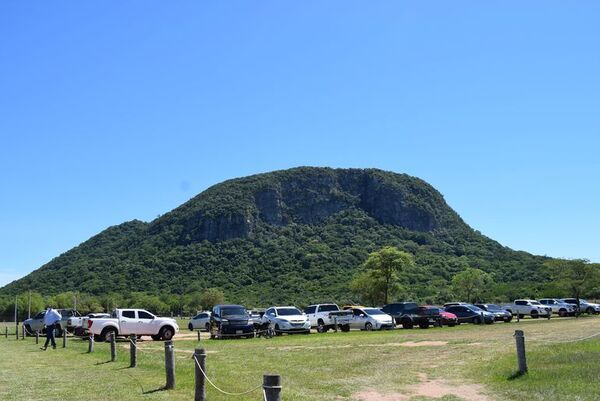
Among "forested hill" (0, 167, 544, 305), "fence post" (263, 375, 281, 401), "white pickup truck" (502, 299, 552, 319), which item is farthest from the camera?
"forested hill" (0, 167, 544, 305)

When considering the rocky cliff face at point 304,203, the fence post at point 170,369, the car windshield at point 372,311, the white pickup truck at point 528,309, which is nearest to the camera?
the fence post at point 170,369

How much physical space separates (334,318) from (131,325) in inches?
491

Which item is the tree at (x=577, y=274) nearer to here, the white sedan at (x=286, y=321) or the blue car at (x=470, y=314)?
the blue car at (x=470, y=314)

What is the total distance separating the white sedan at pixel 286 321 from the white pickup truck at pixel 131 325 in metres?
5.36

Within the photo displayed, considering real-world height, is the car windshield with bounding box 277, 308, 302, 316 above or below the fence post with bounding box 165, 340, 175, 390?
above

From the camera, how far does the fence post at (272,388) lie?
7383mm

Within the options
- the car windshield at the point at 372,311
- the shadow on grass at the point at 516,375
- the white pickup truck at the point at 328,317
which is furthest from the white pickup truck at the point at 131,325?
the shadow on grass at the point at 516,375

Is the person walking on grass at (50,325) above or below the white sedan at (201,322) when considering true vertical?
above

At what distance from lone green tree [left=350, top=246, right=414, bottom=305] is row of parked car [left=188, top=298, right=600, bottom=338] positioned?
52.5 ft

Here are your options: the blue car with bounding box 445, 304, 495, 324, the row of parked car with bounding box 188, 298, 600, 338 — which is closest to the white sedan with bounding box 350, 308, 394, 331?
the row of parked car with bounding box 188, 298, 600, 338

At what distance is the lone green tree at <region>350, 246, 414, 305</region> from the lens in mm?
59312

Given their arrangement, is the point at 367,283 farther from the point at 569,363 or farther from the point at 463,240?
the point at 463,240

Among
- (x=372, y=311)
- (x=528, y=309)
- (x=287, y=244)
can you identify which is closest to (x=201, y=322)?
(x=372, y=311)

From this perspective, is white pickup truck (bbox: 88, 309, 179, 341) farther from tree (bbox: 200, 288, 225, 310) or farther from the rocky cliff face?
the rocky cliff face
